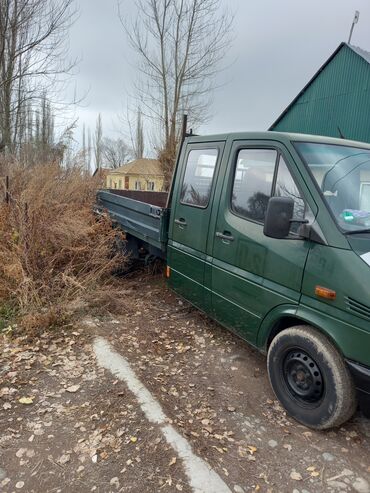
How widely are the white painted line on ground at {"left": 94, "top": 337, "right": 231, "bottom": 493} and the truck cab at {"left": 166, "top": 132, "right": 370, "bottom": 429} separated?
892mm

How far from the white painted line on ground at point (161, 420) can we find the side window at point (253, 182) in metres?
1.78

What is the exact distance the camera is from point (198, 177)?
411 centimetres

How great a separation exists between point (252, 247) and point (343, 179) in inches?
35.7

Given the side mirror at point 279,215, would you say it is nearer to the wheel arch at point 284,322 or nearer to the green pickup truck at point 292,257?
the green pickup truck at point 292,257

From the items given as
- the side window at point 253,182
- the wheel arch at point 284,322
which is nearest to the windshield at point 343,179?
the side window at point 253,182

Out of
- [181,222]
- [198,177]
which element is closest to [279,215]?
[198,177]

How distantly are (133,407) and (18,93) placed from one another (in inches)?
520

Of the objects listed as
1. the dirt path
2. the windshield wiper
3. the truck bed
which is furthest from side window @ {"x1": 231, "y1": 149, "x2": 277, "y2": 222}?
the dirt path

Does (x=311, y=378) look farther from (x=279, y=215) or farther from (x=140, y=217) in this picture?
(x=140, y=217)

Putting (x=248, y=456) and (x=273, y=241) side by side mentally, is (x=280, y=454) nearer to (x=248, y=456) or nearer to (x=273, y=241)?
(x=248, y=456)

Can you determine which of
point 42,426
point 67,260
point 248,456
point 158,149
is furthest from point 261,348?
point 158,149

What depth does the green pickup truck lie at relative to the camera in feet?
8.21

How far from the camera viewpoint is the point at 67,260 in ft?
17.6

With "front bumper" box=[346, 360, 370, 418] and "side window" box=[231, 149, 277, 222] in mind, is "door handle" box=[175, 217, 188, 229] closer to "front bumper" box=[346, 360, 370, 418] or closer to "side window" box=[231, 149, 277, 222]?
"side window" box=[231, 149, 277, 222]
